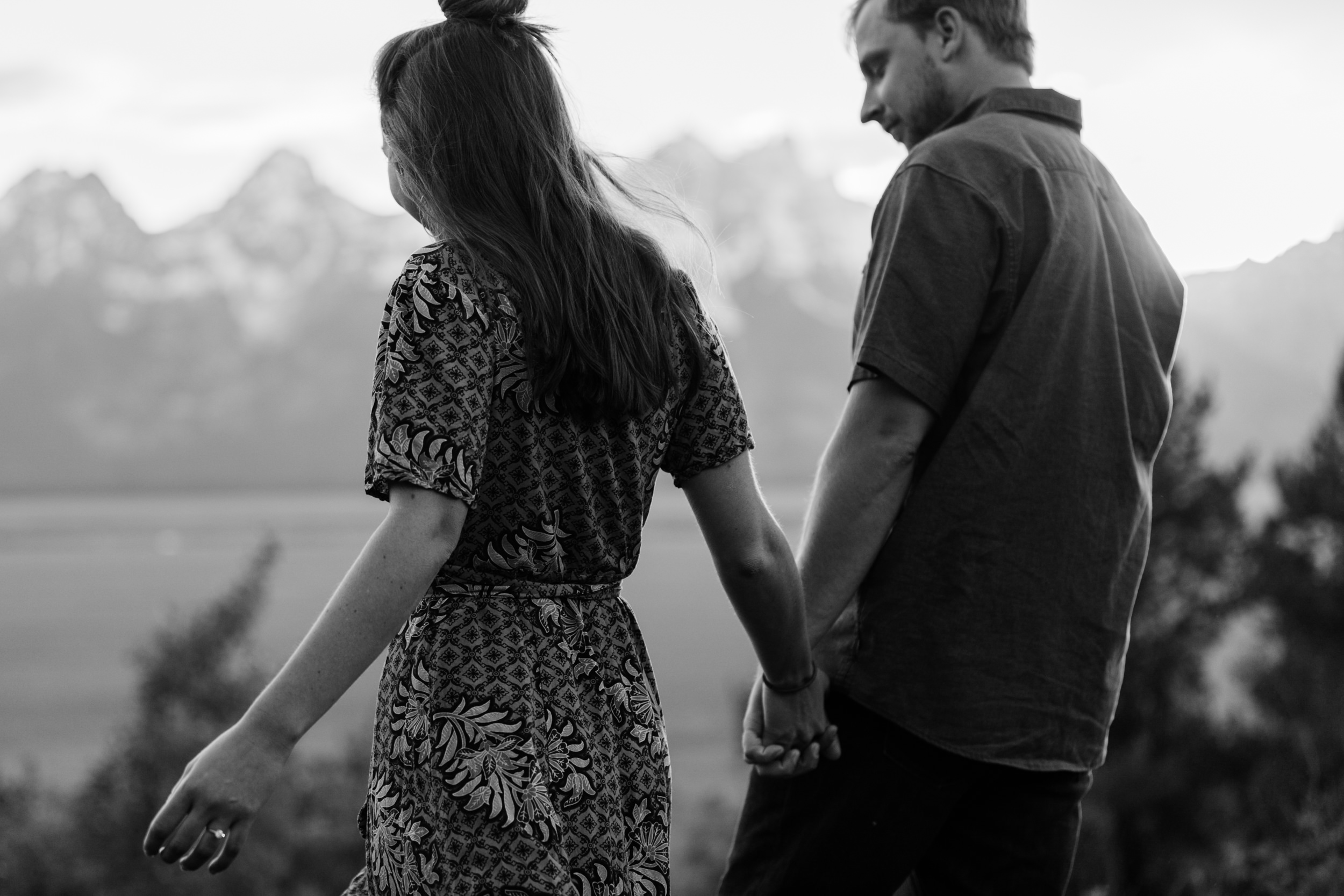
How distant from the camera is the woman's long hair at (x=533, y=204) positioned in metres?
1.49

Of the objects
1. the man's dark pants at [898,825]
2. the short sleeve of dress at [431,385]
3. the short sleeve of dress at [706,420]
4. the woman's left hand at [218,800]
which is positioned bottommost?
the man's dark pants at [898,825]

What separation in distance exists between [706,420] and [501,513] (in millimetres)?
324

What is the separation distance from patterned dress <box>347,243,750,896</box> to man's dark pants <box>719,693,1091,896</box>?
12.0 inches

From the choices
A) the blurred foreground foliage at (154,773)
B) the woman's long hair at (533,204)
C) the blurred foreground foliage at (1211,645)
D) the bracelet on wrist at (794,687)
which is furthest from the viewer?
the blurred foreground foliage at (154,773)

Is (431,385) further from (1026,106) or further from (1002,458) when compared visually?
(1026,106)

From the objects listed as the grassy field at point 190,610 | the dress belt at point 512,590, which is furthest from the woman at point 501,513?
the grassy field at point 190,610

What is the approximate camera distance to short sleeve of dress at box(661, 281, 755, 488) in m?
1.67

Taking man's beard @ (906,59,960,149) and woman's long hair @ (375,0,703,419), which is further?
man's beard @ (906,59,960,149)

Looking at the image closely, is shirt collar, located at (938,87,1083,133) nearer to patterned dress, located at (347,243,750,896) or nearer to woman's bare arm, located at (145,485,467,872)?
patterned dress, located at (347,243,750,896)

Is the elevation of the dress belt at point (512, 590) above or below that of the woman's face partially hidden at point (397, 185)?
below

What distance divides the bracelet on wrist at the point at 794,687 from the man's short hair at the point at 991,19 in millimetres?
932

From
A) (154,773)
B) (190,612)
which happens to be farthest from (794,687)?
(190,612)

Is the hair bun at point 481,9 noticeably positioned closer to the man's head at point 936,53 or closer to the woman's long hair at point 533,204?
the woman's long hair at point 533,204

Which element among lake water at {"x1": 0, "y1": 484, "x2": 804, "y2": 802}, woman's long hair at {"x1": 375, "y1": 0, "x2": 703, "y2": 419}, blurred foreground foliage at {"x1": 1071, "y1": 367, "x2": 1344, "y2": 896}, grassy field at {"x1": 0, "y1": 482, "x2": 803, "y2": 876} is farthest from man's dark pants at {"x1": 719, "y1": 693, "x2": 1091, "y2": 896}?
blurred foreground foliage at {"x1": 1071, "y1": 367, "x2": 1344, "y2": 896}
